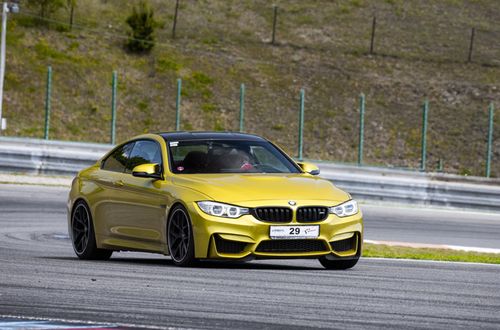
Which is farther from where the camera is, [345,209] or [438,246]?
[438,246]

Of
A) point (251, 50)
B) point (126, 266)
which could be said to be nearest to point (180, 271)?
point (126, 266)

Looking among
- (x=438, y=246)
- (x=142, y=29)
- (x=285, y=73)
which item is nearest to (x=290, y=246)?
(x=438, y=246)

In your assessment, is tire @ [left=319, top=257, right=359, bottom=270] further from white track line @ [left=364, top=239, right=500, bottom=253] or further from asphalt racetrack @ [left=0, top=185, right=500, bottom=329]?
white track line @ [left=364, top=239, right=500, bottom=253]

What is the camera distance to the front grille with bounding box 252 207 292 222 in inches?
497

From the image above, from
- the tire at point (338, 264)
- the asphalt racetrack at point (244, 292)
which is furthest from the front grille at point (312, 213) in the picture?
the tire at point (338, 264)

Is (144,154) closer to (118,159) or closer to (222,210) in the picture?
(118,159)

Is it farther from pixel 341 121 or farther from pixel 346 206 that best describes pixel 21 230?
pixel 341 121

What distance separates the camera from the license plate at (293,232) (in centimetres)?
1264

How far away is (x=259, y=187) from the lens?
42.3 ft

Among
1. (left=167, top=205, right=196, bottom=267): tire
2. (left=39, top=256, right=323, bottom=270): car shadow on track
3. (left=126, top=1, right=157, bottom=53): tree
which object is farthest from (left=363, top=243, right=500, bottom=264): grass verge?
(left=126, top=1, right=157, bottom=53): tree

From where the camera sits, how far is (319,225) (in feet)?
42.0

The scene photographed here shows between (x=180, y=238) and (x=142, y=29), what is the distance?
4981cm

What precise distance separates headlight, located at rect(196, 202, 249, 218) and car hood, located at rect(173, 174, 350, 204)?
2.3 inches

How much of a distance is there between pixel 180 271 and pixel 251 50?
51.9 metres
